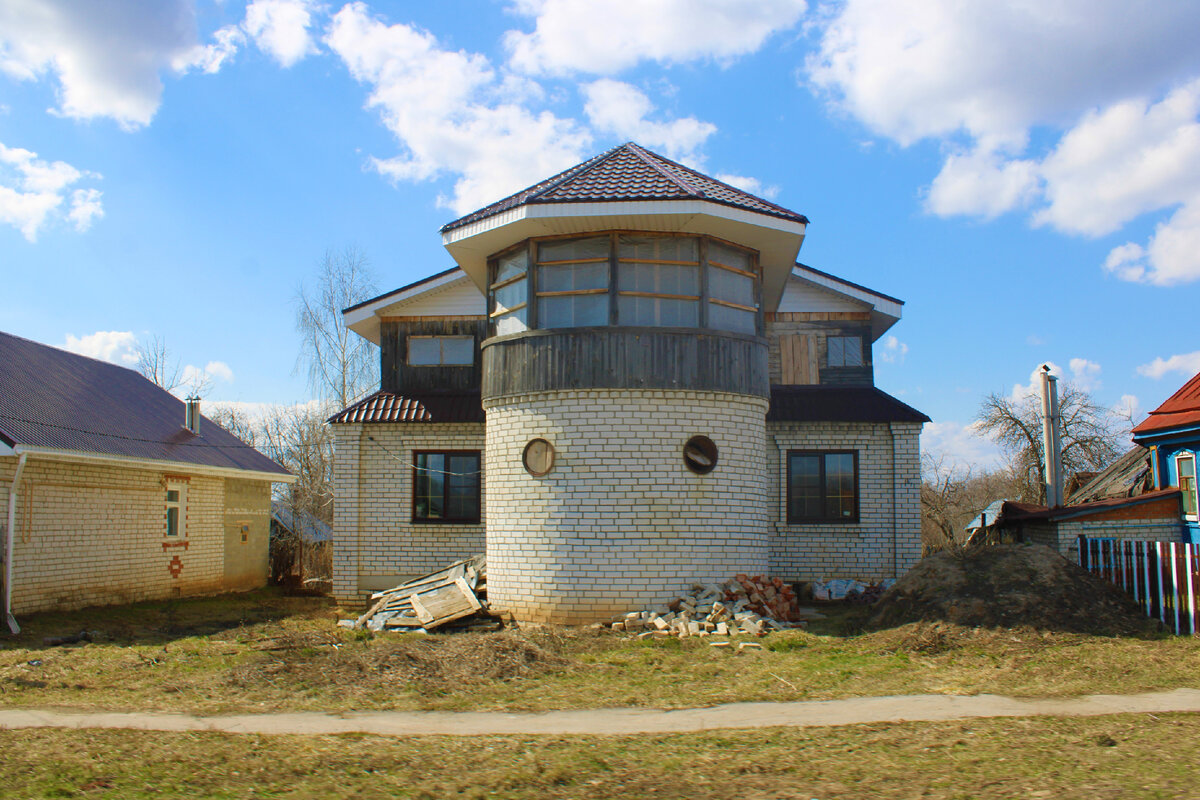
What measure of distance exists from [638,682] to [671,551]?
3.19 m

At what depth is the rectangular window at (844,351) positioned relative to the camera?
16.8 meters

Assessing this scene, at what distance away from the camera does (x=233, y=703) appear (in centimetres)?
796

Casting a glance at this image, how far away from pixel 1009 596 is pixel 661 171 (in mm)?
7467

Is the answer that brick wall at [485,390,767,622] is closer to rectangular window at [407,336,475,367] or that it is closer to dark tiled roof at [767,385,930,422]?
dark tiled roof at [767,385,930,422]

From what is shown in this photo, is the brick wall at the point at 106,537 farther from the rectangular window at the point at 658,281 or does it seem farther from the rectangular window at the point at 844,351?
the rectangular window at the point at 844,351

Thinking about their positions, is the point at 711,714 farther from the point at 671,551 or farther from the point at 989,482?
the point at 989,482

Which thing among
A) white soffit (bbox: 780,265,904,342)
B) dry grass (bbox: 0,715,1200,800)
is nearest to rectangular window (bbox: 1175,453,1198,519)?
white soffit (bbox: 780,265,904,342)

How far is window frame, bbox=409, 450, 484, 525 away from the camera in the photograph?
52.1ft

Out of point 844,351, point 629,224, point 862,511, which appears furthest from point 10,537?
point 844,351

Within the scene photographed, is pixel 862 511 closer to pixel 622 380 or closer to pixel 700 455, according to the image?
pixel 700 455

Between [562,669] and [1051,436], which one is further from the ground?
[1051,436]

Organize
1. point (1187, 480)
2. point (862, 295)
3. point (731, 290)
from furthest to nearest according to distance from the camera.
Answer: point (862, 295) → point (1187, 480) → point (731, 290)

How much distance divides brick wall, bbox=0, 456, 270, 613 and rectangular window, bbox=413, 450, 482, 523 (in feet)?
18.6

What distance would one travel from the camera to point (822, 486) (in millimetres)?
15836
